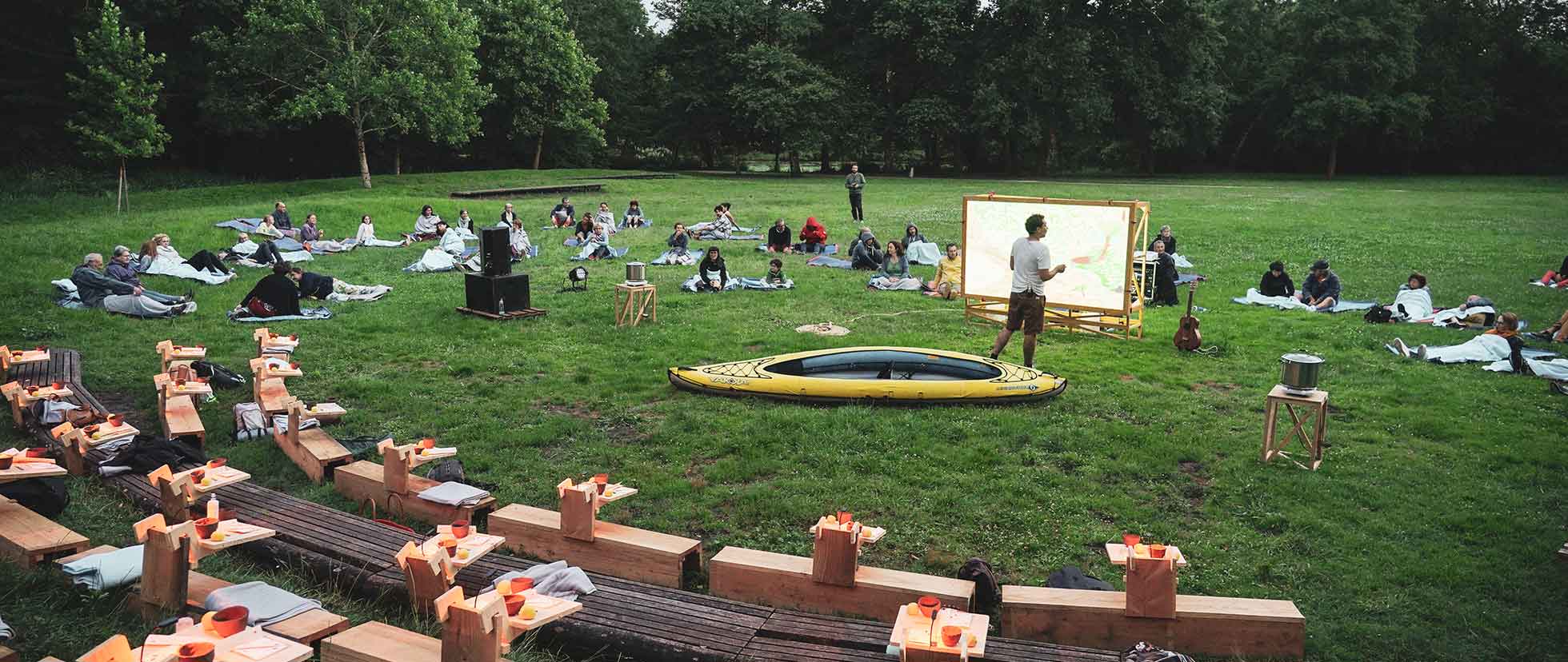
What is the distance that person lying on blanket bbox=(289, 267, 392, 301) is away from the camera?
57.9 feet

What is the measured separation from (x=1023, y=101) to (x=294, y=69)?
107 ft

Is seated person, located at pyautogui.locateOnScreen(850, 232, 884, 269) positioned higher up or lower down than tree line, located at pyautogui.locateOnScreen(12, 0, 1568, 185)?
lower down

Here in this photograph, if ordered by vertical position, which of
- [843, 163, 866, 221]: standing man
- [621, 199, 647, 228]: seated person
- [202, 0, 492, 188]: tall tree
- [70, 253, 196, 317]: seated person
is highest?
[202, 0, 492, 188]: tall tree

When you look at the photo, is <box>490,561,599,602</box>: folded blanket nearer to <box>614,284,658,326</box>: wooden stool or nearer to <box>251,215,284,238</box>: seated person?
<box>614,284,658,326</box>: wooden stool

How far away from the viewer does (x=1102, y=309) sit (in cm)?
1520

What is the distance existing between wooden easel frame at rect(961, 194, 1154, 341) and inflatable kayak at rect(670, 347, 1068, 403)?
3.88m

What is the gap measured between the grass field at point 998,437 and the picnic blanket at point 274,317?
0.37m

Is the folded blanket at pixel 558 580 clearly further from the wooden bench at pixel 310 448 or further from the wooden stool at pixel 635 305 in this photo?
the wooden stool at pixel 635 305

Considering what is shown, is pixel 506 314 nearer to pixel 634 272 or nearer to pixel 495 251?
pixel 495 251

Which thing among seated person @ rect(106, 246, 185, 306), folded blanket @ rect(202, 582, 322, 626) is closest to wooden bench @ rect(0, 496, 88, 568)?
folded blanket @ rect(202, 582, 322, 626)

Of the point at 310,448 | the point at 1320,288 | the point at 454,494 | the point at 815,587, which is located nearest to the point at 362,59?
the point at 310,448

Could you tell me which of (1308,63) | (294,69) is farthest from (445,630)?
(1308,63)

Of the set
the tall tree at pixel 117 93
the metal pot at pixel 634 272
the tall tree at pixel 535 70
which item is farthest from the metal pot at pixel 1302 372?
the tall tree at pixel 535 70

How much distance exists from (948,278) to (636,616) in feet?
45.9
